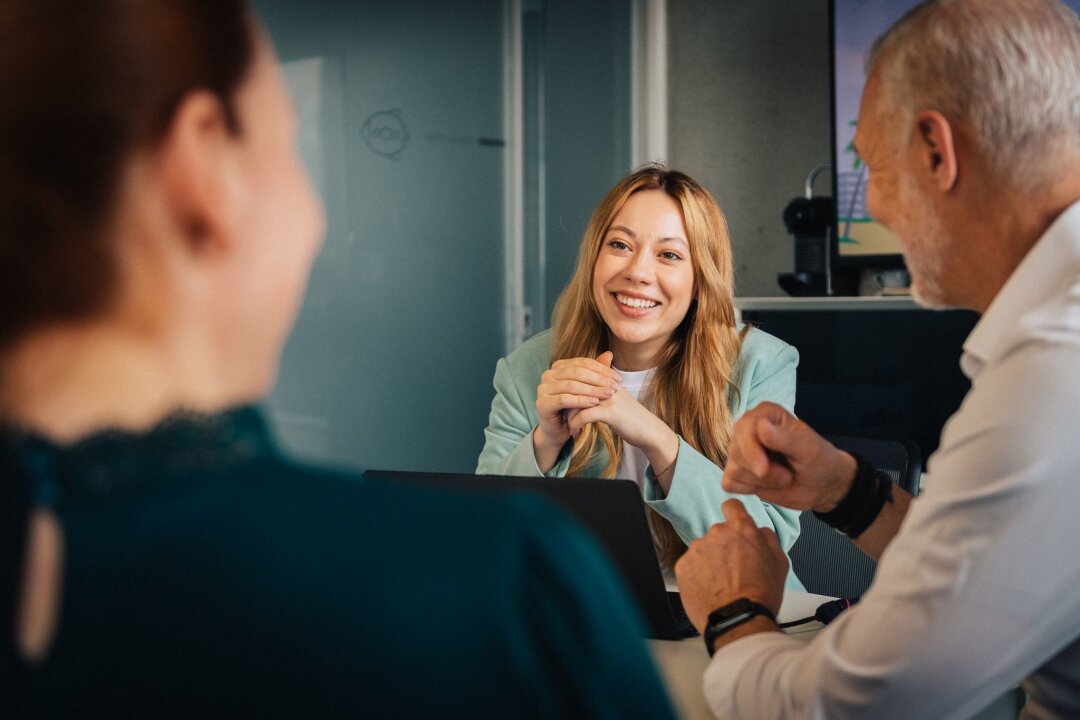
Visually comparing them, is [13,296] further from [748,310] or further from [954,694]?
[748,310]

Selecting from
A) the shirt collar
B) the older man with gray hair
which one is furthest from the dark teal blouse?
the shirt collar

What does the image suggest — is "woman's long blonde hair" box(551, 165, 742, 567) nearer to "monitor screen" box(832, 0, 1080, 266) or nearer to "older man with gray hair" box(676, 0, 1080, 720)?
"older man with gray hair" box(676, 0, 1080, 720)

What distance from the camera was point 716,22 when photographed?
3842 millimetres

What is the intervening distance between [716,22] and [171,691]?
3.85m

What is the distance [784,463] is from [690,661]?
0.92ft

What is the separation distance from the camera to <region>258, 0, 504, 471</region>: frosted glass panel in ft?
8.43

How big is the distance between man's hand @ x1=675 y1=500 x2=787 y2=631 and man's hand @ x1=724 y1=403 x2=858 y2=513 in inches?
3.5

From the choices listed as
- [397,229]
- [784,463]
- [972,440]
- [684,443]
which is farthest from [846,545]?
[397,229]

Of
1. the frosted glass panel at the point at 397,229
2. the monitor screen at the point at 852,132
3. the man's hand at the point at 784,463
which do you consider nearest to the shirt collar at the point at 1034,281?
the man's hand at the point at 784,463

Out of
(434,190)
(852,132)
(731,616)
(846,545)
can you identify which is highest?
(852,132)

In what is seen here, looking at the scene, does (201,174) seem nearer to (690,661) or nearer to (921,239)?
(921,239)

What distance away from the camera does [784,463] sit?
129 centimetres

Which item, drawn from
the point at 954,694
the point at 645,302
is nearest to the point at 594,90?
the point at 645,302

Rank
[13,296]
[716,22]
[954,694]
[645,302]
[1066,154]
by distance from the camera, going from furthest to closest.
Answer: [716,22] < [645,302] < [1066,154] < [954,694] < [13,296]
